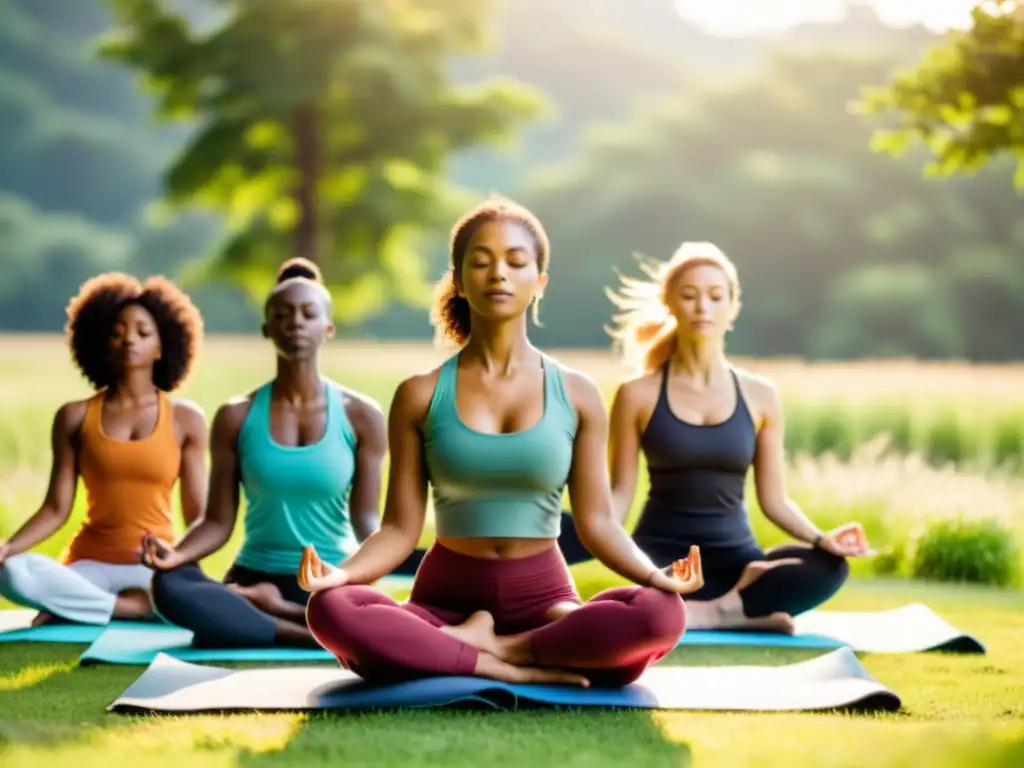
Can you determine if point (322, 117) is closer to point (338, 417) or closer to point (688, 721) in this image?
point (338, 417)

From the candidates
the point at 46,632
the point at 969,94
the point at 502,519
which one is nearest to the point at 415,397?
the point at 502,519

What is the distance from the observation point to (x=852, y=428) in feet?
40.5

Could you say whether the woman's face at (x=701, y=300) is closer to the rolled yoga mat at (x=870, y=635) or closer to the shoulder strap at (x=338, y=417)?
the rolled yoga mat at (x=870, y=635)

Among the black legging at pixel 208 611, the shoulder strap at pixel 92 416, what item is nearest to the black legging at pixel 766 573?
the black legging at pixel 208 611

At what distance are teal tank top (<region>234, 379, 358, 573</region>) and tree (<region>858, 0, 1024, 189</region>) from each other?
3768 millimetres

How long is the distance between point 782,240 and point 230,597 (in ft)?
79.6

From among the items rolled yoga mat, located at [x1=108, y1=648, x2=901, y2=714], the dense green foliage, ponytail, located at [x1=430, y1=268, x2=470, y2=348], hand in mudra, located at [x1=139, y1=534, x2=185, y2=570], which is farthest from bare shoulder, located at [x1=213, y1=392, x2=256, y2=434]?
the dense green foliage

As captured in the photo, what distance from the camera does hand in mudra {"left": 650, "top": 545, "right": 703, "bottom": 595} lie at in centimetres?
390

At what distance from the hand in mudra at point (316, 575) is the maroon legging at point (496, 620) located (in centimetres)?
3

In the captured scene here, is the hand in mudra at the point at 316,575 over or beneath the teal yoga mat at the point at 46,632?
over

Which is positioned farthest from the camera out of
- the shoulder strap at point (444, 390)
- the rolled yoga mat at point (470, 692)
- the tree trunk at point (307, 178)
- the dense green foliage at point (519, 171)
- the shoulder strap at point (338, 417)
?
the dense green foliage at point (519, 171)

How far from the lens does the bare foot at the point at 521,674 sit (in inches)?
161

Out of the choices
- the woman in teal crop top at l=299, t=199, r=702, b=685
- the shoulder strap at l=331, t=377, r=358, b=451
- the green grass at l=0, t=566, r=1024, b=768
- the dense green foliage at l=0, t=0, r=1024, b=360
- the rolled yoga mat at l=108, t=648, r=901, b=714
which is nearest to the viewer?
the green grass at l=0, t=566, r=1024, b=768

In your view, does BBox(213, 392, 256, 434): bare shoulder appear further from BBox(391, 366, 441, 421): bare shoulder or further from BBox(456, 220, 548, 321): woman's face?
BBox(456, 220, 548, 321): woman's face
